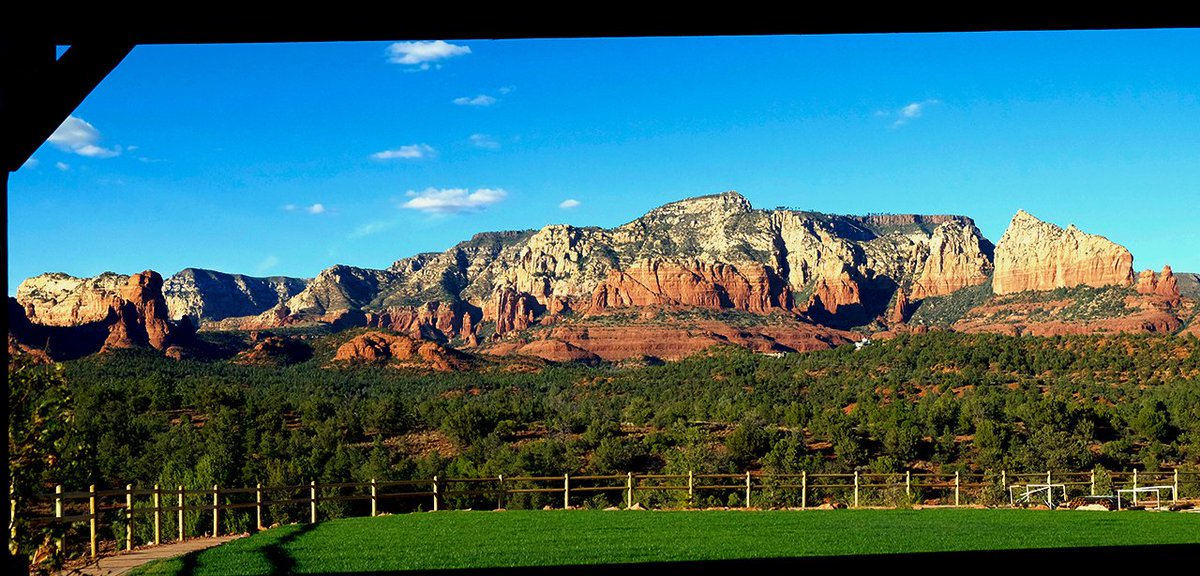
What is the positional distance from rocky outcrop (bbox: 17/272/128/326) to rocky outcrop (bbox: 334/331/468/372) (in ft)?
112

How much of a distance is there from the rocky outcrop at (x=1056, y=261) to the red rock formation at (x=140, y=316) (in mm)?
120393

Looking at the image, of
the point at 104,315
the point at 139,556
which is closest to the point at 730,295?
the point at 104,315

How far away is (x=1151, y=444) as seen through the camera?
4391 cm

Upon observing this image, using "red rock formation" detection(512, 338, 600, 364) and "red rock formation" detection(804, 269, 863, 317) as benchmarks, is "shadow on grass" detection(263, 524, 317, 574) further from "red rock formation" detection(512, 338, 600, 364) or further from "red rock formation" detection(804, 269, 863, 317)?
"red rock formation" detection(804, 269, 863, 317)

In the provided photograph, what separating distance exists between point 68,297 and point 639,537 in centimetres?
13395

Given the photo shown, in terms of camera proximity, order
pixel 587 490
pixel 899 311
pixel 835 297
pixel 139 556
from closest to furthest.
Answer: pixel 139 556 < pixel 587 490 < pixel 899 311 < pixel 835 297

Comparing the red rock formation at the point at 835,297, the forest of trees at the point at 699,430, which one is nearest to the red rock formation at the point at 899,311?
the red rock formation at the point at 835,297

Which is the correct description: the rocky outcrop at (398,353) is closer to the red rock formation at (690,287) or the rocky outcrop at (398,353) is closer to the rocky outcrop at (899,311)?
the red rock formation at (690,287)

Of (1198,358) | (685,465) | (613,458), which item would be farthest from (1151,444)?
(1198,358)

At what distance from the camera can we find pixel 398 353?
367 feet

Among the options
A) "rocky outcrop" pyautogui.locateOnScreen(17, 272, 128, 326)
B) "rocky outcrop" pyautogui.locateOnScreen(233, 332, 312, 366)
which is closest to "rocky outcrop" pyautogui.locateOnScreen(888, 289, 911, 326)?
"rocky outcrop" pyautogui.locateOnScreen(233, 332, 312, 366)

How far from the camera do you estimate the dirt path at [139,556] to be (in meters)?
15.6

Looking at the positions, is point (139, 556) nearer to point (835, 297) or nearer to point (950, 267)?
point (835, 297)

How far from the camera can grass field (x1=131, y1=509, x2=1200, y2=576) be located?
13680mm
